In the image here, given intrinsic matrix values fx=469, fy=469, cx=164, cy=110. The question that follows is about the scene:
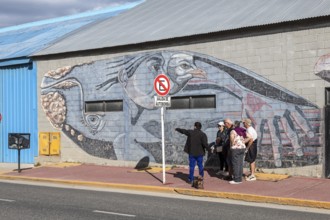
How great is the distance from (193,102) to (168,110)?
1.13m

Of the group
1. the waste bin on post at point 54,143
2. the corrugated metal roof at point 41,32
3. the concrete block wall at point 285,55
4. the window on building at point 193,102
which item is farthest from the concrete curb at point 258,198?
the corrugated metal roof at point 41,32

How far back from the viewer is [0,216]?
9.18 metres

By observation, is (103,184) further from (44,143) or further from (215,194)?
(44,143)

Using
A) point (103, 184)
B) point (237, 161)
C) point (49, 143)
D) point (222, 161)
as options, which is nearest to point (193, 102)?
point (222, 161)

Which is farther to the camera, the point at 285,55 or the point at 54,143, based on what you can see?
the point at 54,143

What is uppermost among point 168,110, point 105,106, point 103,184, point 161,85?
point 161,85

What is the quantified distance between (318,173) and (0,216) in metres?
8.94

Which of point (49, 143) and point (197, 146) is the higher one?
point (197, 146)

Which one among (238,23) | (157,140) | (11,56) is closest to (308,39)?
(238,23)

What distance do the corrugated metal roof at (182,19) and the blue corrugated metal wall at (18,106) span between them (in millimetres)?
1677

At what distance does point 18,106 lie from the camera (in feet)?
71.4

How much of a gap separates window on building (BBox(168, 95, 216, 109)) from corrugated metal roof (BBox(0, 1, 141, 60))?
7913 mm

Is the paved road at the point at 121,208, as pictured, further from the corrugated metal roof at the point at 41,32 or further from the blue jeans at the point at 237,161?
the corrugated metal roof at the point at 41,32

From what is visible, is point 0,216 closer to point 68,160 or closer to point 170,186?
point 170,186
